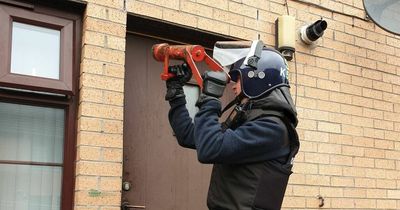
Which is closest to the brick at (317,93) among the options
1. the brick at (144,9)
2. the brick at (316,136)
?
the brick at (316,136)

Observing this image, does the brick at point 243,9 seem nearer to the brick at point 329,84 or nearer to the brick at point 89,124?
the brick at point 329,84

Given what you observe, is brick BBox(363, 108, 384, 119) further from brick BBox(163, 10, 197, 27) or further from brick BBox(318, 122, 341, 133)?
brick BBox(163, 10, 197, 27)

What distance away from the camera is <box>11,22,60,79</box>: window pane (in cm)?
364

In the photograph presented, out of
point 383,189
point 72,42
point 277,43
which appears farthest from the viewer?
point 383,189

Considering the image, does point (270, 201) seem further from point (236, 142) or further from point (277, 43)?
point (277, 43)

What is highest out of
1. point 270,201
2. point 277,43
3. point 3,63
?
point 277,43

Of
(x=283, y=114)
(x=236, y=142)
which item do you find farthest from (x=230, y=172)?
(x=283, y=114)

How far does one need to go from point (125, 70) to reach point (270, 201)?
1.62 m

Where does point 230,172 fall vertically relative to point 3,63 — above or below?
below

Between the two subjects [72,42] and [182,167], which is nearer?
[72,42]

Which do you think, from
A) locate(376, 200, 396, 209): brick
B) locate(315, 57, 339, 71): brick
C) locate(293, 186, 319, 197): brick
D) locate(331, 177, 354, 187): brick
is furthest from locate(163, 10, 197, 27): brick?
locate(376, 200, 396, 209): brick

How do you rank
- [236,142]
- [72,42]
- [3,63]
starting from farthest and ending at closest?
[72,42] → [3,63] → [236,142]

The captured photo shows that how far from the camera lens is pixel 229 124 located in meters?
3.10

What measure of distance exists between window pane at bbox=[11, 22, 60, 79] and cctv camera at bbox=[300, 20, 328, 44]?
6.71ft
